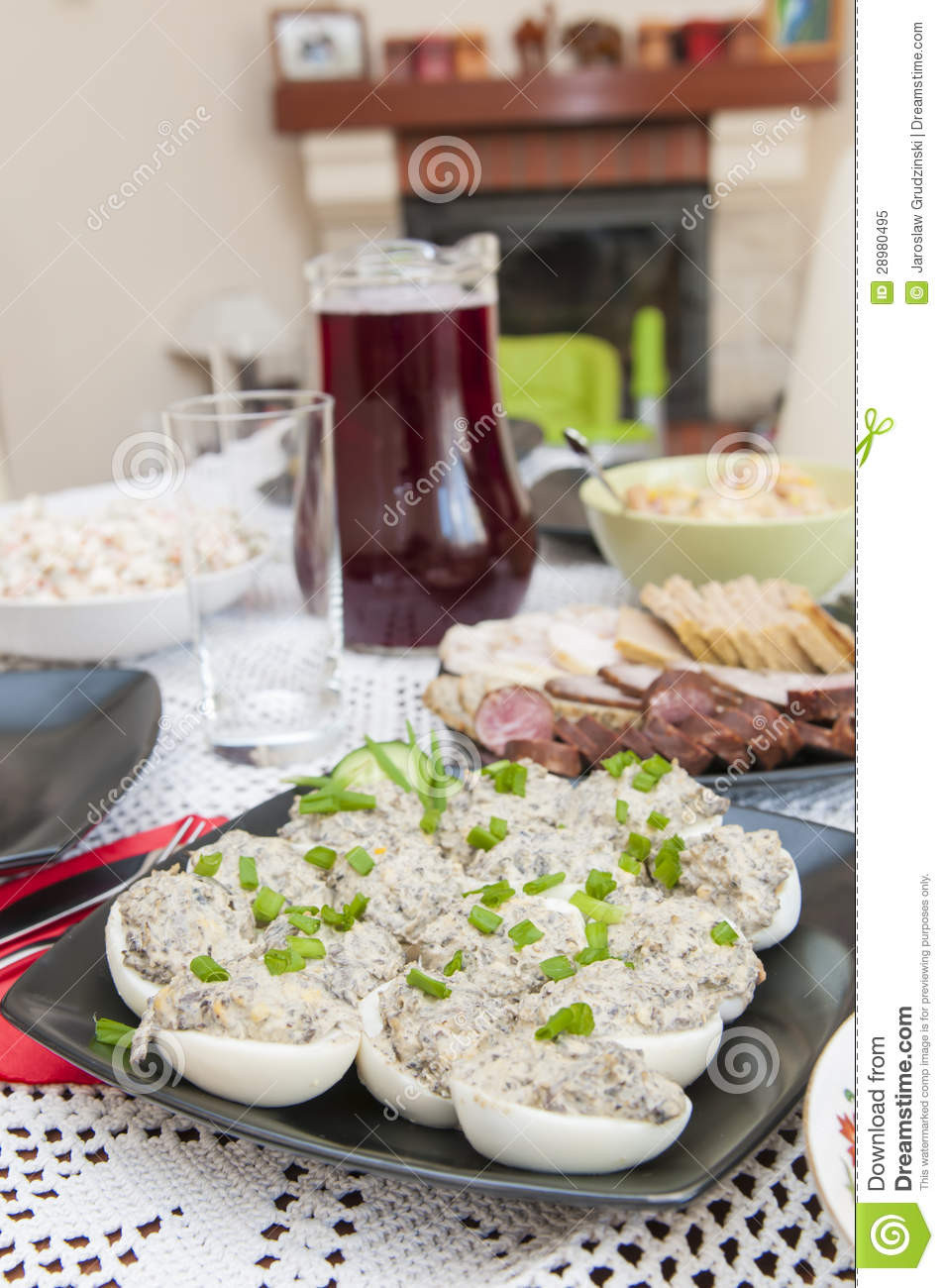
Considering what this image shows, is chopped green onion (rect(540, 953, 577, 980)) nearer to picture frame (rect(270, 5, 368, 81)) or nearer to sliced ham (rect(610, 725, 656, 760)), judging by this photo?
sliced ham (rect(610, 725, 656, 760))

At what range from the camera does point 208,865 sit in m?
0.66

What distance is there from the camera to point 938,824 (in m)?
0.43

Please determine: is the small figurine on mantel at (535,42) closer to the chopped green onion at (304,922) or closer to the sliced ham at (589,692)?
the sliced ham at (589,692)

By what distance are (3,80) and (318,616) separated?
3573 mm

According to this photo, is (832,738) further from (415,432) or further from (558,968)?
(415,432)

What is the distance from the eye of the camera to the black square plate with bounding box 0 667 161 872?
0.81 meters

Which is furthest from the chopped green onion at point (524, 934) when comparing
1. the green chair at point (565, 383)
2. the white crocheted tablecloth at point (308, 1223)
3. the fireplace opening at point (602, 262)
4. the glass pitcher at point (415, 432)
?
the fireplace opening at point (602, 262)

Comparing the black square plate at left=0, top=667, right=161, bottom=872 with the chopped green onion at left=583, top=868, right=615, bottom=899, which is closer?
the chopped green onion at left=583, top=868, right=615, bottom=899

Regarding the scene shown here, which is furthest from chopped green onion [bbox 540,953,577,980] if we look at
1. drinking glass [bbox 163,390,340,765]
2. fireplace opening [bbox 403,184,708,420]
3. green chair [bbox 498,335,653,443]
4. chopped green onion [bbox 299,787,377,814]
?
fireplace opening [bbox 403,184,708,420]

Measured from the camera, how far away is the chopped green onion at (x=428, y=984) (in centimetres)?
55

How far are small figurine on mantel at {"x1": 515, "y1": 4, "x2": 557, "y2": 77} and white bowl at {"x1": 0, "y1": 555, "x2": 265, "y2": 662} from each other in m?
4.21

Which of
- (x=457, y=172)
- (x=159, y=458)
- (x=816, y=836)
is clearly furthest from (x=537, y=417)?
(x=816, y=836)

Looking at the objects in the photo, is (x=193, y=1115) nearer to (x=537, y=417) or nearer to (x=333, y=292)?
(x=333, y=292)

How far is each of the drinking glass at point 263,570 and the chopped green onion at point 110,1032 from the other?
43 centimetres
